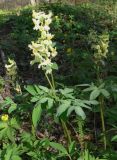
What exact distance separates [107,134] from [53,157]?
0.47 m

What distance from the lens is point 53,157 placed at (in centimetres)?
321

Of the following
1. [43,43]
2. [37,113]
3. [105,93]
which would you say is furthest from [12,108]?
[105,93]

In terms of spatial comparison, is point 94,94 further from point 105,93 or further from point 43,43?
point 43,43

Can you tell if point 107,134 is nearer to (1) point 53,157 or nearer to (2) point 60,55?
(1) point 53,157

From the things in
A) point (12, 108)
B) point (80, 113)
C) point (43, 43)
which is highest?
point (43, 43)

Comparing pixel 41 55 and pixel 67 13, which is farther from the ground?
pixel 41 55

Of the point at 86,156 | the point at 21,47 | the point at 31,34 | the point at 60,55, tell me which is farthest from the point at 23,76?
the point at 86,156

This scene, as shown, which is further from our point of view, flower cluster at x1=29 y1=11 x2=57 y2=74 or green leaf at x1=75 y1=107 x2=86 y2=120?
flower cluster at x1=29 y1=11 x2=57 y2=74

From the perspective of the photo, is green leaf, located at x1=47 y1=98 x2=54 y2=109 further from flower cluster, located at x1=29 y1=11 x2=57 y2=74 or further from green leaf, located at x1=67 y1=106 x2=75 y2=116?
flower cluster, located at x1=29 y1=11 x2=57 y2=74

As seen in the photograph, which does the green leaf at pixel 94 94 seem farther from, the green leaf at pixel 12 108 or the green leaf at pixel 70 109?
the green leaf at pixel 12 108

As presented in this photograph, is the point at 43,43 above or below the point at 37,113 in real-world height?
above

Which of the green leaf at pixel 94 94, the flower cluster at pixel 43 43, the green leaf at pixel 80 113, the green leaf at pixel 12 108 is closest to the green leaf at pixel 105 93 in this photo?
the green leaf at pixel 94 94

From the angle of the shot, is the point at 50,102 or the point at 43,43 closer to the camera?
the point at 50,102

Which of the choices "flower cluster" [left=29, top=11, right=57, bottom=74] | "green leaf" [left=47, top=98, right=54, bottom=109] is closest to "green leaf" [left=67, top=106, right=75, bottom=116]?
"green leaf" [left=47, top=98, right=54, bottom=109]
